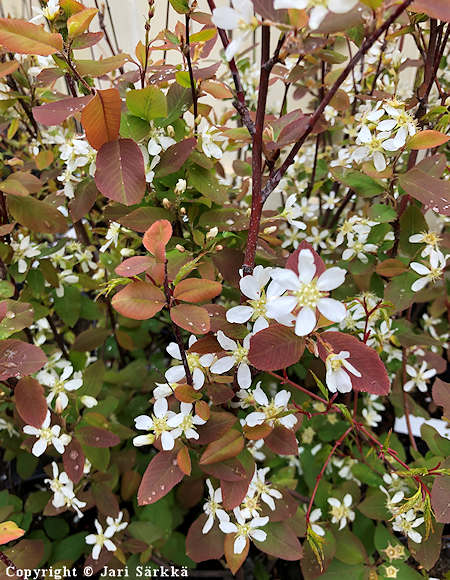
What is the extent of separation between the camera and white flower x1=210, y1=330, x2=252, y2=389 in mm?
499

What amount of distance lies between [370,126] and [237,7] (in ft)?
1.05

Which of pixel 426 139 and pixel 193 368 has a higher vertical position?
pixel 426 139

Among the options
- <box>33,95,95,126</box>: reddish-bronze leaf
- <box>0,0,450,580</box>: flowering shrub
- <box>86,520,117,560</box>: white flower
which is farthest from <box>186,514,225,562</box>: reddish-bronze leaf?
<box>33,95,95,126</box>: reddish-bronze leaf

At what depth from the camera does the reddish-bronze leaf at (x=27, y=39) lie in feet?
1.54

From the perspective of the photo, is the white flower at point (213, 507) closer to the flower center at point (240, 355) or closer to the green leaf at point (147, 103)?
the flower center at point (240, 355)

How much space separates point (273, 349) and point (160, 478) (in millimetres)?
223

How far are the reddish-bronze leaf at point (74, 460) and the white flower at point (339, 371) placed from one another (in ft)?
1.29

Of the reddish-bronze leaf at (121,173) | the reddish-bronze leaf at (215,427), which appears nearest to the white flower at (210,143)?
the reddish-bronze leaf at (121,173)

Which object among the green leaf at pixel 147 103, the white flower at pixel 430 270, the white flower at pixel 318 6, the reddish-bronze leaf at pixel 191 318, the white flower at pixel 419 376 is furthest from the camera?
the white flower at pixel 419 376

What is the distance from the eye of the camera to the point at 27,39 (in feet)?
1.57

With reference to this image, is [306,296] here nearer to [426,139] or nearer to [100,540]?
[426,139]

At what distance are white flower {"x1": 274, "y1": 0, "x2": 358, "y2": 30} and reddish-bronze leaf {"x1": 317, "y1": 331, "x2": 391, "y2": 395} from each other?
0.88 ft

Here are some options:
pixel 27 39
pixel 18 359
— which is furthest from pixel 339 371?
pixel 27 39

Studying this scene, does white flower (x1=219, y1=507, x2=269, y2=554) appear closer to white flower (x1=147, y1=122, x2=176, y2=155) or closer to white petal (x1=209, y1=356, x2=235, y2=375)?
white petal (x1=209, y1=356, x2=235, y2=375)
